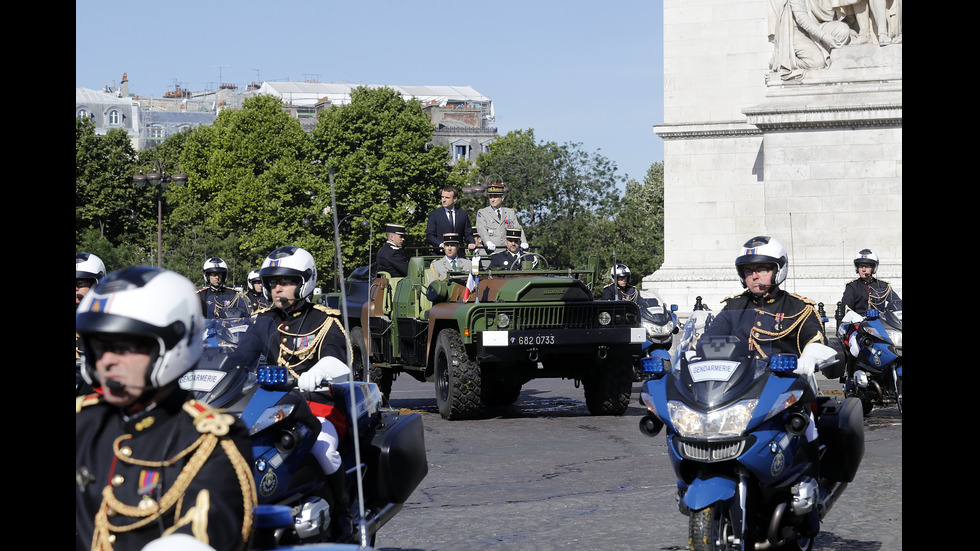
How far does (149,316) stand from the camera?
3227 millimetres

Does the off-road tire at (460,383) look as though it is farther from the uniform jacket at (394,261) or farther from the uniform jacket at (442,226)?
the uniform jacket at (394,261)

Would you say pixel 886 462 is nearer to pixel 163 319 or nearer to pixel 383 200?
pixel 163 319

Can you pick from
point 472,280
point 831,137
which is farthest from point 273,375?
point 831,137

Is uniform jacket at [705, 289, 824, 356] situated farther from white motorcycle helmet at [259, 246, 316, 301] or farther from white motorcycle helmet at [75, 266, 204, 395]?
white motorcycle helmet at [75, 266, 204, 395]

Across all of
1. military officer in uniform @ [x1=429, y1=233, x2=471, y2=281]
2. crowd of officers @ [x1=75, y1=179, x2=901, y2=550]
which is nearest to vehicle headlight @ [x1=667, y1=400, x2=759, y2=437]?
crowd of officers @ [x1=75, y1=179, x2=901, y2=550]

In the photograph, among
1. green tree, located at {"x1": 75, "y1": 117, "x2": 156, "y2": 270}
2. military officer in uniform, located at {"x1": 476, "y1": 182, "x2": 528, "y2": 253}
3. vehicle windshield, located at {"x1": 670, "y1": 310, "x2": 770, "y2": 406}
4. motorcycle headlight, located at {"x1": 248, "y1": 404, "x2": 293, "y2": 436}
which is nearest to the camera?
motorcycle headlight, located at {"x1": 248, "y1": 404, "x2": 293, "y2": 436}

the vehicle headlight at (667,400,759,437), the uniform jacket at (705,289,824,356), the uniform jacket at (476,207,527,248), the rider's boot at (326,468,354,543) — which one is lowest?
the rider's boot at (326,468,354,543)

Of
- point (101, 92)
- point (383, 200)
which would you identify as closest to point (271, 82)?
point (101, 92)

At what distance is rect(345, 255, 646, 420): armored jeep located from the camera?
48.0 ft

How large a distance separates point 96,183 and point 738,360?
63.4m

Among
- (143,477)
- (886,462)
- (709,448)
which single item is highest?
(143,477)

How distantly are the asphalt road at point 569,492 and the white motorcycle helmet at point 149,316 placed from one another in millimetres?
4373

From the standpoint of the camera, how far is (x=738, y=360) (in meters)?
6.39
